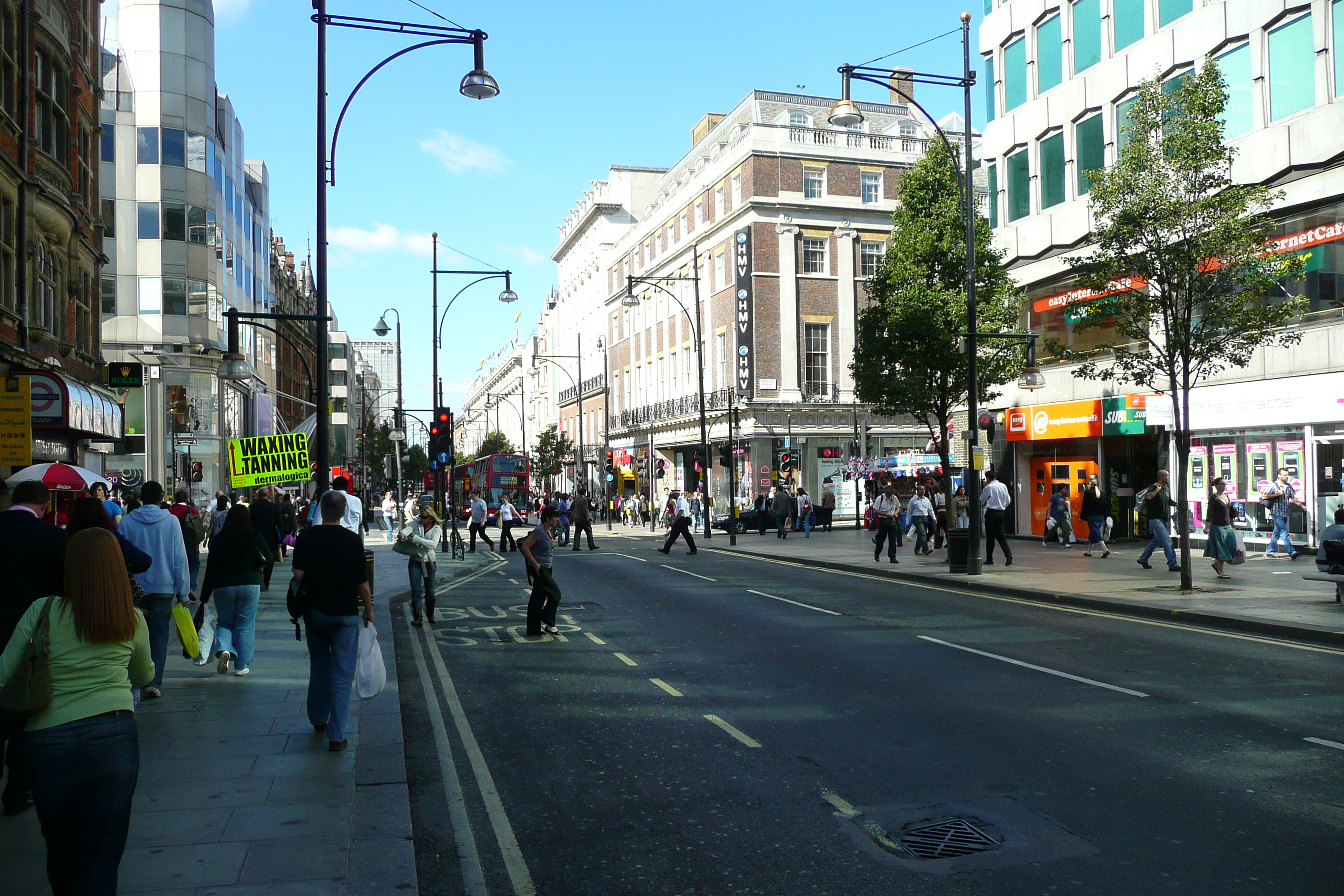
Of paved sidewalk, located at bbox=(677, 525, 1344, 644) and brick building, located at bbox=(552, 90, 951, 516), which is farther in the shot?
brick building, located at bbox=(552, 90, 951, 516)

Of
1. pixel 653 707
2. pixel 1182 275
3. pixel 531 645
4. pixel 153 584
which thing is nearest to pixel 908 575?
pixel 1182 275

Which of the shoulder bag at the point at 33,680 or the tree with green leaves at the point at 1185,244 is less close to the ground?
the tree with green leaves at the point at 1185,244

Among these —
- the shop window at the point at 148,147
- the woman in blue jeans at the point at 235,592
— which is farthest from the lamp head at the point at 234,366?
the shop window at the point at 148,147

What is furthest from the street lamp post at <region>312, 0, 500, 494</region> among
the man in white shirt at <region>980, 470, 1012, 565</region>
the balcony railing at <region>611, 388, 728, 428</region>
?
the balcony railing at <region>611, 388, 728, 428</region>

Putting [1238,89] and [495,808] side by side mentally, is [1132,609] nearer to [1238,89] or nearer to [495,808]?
[495,808]

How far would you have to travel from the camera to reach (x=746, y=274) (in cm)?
5038

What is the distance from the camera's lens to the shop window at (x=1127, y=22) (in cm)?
2584

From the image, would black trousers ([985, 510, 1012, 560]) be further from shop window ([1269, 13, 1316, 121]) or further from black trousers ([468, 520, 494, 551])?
black trousers ([468, 520, 494, 551])

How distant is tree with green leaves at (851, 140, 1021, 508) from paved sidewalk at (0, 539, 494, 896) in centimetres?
2158

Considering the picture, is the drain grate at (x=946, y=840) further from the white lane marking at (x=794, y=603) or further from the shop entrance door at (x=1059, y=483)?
the shop entrance door at (x=1059, y=483)

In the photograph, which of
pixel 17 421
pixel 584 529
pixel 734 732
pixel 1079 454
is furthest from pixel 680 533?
pixel 734 732

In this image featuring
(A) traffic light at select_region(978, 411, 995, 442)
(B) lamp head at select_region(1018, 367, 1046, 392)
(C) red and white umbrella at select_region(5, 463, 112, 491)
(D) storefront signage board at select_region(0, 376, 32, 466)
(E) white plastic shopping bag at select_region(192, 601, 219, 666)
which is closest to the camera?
(E) white plastic shopping bag at select_region(192, 601, 219, 666)

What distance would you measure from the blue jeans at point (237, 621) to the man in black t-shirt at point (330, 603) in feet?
10.0

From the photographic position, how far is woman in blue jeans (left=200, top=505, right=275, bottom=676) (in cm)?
1041
